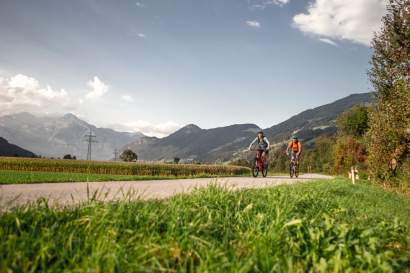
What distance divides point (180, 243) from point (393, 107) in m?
20.1

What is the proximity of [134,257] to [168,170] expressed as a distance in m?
35.5

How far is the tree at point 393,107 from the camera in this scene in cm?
1977

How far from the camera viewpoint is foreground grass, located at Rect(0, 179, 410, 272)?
3041mm

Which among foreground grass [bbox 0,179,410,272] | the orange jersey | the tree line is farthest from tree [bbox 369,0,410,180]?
foreground grass [bbox 0,179,410,272]

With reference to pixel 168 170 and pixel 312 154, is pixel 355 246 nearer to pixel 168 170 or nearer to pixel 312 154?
pixel 168 170

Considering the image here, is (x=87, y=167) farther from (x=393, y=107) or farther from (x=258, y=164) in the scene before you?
(x=393, y=107)

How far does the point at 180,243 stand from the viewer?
3.61 metres

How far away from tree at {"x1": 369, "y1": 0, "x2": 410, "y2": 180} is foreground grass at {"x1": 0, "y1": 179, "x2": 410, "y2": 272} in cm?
1700

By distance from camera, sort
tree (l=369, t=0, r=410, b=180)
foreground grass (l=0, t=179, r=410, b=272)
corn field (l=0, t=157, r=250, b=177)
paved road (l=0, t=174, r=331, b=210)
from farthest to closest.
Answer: corn field (l=0, t=157, r=250, b=177) < tree (l=369, t=0, r=410, b=180) < paved road (l=0, t=174, r=331, b=210) < foreground grass (l=0, t=179, r=410, b=272)

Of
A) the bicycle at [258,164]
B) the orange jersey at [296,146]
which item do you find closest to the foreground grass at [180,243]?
the bicycle at [258,164]

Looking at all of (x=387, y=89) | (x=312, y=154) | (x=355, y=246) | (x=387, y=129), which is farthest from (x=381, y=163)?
(x=312, y=154)

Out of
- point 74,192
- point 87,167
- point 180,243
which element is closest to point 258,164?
point 74,192

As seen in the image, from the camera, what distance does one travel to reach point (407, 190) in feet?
59.7

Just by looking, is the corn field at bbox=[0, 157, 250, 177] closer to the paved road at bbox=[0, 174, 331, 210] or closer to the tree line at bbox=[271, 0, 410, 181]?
the tree line at bbox=[271, 0, 410, 181]
